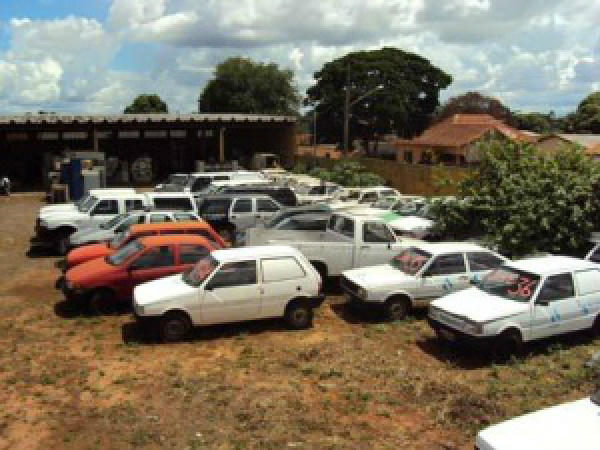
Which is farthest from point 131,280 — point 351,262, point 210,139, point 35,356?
point 210,139

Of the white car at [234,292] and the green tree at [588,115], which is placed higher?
the green tree at [588,115]

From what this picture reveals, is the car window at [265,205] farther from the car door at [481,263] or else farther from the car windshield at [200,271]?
the car door at [481,263]

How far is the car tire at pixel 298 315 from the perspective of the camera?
41.4ft

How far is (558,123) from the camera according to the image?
8788cm

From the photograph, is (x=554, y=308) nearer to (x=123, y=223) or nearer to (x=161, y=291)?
(x=161, y=291)

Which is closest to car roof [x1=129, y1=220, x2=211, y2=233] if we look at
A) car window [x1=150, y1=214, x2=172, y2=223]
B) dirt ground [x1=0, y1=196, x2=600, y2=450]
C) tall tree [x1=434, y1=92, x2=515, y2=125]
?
car window [x1=150, y1=214, x2=172, y2=223]

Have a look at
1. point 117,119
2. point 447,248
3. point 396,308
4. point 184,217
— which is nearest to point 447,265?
point 447,248

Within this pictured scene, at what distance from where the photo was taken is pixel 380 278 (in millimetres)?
13375

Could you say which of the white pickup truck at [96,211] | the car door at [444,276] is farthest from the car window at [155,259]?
the white pickup truck at [96,211]

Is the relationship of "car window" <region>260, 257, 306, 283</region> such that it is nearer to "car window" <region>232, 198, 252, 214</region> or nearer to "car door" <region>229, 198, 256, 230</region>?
"car door" <region>229, 198, 256, 230</region>

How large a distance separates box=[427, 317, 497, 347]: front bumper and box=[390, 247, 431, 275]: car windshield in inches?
74.3

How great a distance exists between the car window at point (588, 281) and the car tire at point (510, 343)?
1626 mm

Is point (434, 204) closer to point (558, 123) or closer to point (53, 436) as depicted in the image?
point (53, 436)

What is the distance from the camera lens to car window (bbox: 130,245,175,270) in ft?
44.8
